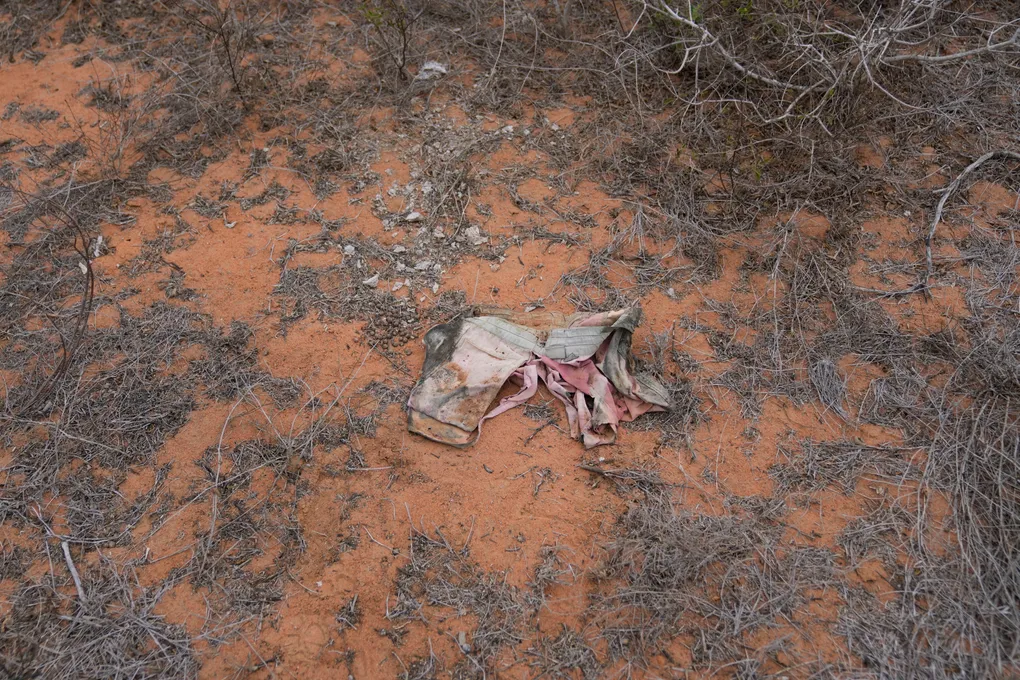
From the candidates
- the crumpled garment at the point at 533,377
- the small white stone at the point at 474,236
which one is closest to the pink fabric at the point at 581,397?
the crumpled garment at the point at 533,377

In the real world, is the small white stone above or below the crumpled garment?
above

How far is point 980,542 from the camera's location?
93.7 inches

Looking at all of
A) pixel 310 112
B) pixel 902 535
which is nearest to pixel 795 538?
pixel 902 535

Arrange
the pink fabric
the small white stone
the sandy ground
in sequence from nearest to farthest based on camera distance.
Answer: the sandy ground
the pink fabric
the small white stone

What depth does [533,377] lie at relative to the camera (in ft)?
9.64

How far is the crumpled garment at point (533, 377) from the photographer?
2.83m

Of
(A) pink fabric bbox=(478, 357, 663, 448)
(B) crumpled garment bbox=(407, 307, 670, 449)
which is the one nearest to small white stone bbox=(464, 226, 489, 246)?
(B) crumpled garment bbox=(407, 307, 670, 449)

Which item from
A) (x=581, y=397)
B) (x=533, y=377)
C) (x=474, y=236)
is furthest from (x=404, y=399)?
(x=474, y=236)

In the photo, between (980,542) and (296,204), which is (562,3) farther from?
(980,542)

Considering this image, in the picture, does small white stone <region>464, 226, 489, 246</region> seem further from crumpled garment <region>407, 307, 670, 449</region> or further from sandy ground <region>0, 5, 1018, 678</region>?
crumpled garment <region>407, 307, 670, 449</region>

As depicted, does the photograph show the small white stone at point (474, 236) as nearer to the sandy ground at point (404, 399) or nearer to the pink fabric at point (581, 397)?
the sandy ground at point (404, 399)

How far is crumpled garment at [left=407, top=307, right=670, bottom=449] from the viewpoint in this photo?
283 cm

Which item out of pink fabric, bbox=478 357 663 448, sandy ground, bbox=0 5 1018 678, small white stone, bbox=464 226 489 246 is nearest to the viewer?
sandy ground, bbox=0 5 1018 678

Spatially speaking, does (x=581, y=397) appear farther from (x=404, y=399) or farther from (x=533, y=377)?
(x=404, y=399)
